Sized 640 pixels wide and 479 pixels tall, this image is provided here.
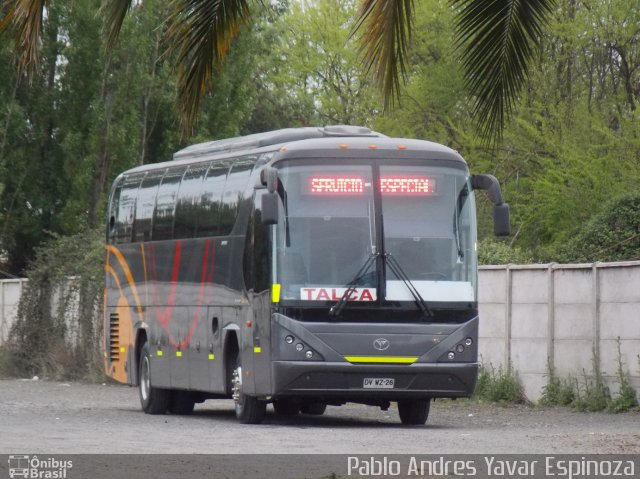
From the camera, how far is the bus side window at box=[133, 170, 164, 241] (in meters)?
23.7

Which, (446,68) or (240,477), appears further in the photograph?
(446,68)

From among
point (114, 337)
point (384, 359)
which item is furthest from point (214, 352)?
point (114, 337)

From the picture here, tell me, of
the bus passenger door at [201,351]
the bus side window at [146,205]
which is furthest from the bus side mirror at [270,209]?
the bus side window at [146,205]

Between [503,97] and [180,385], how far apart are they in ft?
32.0

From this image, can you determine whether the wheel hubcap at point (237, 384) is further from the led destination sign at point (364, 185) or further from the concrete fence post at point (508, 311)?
the concrete fence post at point (508, 311)

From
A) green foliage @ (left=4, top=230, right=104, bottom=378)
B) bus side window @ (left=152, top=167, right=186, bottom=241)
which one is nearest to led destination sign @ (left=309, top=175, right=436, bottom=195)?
bus side window @ (left=152, top=167, right=186, bottom=241)

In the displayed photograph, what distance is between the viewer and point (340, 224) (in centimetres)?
1903

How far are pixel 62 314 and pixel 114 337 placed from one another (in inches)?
331

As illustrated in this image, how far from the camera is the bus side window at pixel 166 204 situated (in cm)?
2277

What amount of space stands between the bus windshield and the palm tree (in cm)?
519

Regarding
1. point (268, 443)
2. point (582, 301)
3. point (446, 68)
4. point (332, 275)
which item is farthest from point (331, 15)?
point (268, 443)

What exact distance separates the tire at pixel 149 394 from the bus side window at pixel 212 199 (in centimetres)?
284

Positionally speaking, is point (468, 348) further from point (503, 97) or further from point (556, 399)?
point (503, 97)

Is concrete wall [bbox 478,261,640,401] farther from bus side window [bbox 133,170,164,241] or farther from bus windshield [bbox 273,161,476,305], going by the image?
bus side window [bbox 133,170,164,241]
